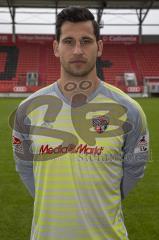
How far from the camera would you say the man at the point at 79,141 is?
221cm

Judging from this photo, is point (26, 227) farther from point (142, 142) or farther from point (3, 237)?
point (142, 142)

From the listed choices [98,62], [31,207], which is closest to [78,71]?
[31,207]

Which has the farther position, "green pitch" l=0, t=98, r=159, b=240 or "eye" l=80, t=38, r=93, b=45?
"green pitch" l=0, t=98, r=159, b=240

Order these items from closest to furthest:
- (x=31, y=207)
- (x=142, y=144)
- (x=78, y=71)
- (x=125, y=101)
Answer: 1. (x=78, y=71)
2. (x=125, y=101)
3. (x=142, y=144)
4. (x=31, y=207)

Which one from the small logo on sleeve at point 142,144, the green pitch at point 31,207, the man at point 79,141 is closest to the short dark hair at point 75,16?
the man at point 79,141

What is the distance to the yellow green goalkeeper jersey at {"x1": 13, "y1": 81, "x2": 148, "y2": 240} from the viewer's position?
2207 mm

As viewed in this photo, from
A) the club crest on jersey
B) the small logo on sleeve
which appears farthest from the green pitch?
the club crest on jersey

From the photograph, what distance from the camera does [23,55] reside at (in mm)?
38031

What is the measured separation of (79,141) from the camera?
2.26 metres

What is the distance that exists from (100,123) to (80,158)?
0.68 feet

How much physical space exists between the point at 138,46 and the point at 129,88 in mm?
7804

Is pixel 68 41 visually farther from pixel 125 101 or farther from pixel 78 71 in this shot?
pixel 125 101

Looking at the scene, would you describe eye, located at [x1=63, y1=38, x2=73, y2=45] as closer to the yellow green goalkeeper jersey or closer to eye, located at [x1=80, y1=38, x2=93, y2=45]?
eye, located at [x1=80, y1=38, x2=93, y2=45]

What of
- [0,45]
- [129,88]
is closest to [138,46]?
[129,88]
